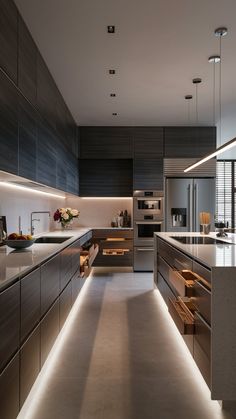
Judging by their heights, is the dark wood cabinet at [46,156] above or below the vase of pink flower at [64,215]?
above

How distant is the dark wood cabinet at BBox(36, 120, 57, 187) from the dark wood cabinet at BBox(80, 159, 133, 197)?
238cm

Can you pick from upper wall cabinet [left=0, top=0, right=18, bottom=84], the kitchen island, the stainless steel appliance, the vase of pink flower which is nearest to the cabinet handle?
the kitchen island

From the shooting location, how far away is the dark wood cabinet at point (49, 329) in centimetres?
223

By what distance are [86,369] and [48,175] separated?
2.06m

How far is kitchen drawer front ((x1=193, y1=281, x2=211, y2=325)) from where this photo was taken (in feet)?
6.59

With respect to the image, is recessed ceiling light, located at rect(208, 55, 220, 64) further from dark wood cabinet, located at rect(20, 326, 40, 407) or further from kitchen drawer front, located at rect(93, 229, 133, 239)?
kitchen drawer front, located at rect(93, 229, 133, 239)

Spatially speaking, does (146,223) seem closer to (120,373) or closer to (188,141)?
(188,141)

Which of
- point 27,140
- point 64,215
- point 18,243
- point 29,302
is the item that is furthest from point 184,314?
point 64,215

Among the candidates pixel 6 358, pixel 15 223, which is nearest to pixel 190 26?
pixel 15 223

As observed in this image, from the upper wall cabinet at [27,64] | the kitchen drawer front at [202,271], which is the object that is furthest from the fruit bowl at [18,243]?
the kitchen drawer front at [202,271]

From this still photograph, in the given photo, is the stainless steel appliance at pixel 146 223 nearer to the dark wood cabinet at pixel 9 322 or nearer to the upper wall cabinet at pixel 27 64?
the upper wall cabinet at pixel 27 64

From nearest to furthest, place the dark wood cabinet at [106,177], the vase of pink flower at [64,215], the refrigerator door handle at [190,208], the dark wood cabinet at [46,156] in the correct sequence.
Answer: the dark wood cabinet at [46,156], the vase of pink flower at [64,215], the refrigerator door handle at [190,208], the dark wood cabinet at [106,177]

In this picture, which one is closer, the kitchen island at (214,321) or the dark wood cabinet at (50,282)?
the kitchen island at (214,321)

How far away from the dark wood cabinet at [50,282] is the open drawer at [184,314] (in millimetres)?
971
